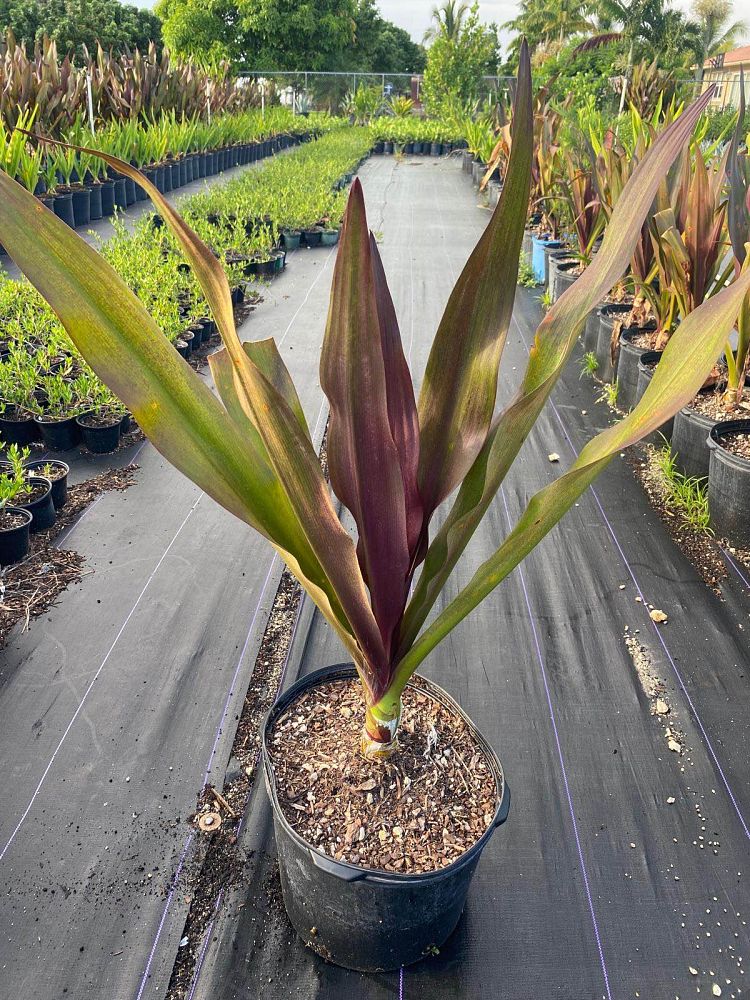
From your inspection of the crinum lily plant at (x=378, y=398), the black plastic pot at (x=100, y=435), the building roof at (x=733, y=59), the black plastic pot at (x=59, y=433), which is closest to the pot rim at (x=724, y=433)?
the crinum lily plant at (x=378, y=398)

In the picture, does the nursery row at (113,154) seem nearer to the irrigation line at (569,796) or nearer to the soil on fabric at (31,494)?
the soil on fabric at (31,494)

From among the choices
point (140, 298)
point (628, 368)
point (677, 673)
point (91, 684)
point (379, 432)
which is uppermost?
point (379, 432)

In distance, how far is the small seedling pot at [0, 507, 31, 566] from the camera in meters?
2.08

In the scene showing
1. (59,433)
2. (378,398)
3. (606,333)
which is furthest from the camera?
(606,333)

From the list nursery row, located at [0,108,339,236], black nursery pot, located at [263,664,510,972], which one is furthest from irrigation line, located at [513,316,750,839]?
nursery row, located at [0,108,339,236]

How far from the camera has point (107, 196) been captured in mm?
7137

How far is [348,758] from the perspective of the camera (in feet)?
3.70

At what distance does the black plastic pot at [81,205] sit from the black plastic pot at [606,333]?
4.95 metres

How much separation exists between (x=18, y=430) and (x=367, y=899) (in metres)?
2.30

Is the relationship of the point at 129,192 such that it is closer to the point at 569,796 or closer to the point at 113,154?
the point at 113,154

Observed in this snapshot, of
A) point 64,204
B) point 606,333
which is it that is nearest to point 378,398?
point 606,333

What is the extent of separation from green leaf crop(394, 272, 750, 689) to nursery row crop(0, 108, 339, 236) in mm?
2916

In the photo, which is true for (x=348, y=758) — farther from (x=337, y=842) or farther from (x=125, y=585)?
(x=125, y=585)

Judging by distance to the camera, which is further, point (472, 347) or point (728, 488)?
point (728, 488)
